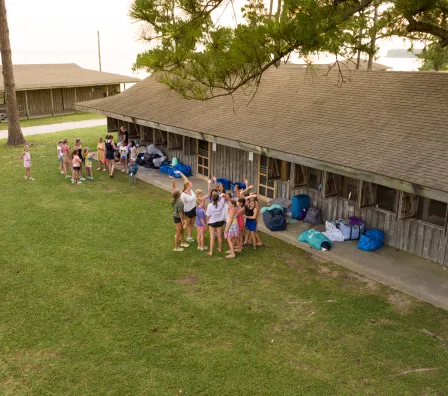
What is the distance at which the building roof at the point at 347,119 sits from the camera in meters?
10.3

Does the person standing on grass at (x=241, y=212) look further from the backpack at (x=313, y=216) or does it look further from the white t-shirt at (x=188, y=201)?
the backpack at (x=313, y=216)

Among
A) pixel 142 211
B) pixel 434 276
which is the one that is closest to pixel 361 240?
pixel 434 276

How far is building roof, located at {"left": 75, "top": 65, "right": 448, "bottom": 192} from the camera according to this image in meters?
10.3

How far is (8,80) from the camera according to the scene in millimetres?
23203

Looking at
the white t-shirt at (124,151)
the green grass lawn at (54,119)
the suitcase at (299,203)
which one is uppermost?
the white t-shirt at (124,151)

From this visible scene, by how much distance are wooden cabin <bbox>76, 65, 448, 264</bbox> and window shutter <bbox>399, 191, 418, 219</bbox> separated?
2 cm

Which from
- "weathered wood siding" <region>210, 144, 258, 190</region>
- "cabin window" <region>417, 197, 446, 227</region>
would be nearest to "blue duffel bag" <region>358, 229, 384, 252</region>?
"cabin window" <region>417, 197, 446, 227</region>

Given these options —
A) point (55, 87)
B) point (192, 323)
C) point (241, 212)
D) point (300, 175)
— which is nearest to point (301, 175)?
point (300, 175)

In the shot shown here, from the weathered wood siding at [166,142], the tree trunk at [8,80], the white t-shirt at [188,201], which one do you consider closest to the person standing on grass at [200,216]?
the white t-shirt at [188,201]

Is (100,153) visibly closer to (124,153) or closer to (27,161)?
(124,153)

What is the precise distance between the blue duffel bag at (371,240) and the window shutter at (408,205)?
784mm

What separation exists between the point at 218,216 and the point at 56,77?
27773 mm

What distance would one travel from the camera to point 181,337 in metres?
8.09

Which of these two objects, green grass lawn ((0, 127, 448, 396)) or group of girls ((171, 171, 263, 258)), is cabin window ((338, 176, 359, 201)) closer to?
green grass lawn ((0, 127, 448, 396))
